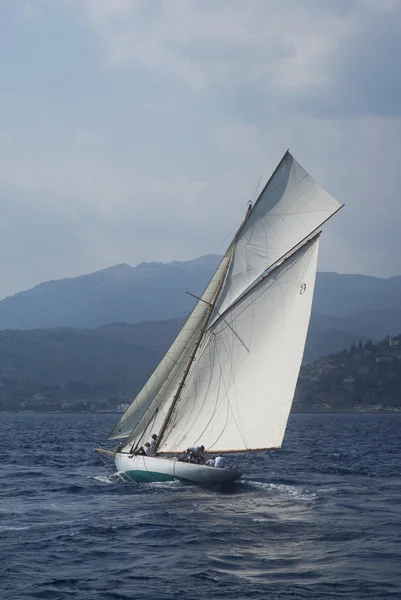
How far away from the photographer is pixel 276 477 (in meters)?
64.9

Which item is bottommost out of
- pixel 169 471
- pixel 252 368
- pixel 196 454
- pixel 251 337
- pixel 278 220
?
pixel 169 471

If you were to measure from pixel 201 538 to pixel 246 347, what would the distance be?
64.1ft

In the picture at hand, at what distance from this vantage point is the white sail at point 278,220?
58.7 m

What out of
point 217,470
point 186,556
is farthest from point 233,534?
point 217,470

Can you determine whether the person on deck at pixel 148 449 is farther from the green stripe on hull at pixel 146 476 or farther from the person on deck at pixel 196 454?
the person on deck at pixel 196 454

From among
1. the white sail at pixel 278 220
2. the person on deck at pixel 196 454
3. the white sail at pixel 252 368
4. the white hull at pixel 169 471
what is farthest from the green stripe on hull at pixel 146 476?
the white sail at pixel 278 220

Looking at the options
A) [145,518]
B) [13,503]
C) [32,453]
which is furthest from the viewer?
[32,453]

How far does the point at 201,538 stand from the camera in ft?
132

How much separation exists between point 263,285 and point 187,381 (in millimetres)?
7976

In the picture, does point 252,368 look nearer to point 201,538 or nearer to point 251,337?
point 251,337

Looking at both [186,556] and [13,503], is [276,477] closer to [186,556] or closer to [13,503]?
[13,503]

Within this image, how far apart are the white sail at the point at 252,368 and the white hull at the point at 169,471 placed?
6.58 feet

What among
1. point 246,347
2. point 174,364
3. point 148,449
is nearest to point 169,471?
point 148,449

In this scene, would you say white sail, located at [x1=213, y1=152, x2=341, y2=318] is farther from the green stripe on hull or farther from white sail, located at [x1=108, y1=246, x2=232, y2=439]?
the green stripe on hull
